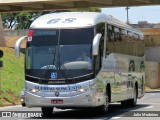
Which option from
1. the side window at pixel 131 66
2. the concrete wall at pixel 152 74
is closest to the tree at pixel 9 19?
the concrete wall at pixel 152 74

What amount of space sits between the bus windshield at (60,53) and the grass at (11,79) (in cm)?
967

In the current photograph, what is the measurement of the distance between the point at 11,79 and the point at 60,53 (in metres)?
17.5

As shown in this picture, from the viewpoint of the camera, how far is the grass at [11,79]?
96.0ft

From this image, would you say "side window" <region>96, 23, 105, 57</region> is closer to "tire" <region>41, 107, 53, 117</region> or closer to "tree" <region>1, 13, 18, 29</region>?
"tire" <region>41, 107, 53, 117</region>

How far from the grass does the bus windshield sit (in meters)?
9.67

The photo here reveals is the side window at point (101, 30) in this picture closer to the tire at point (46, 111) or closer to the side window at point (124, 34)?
the tire at point (46, 111)

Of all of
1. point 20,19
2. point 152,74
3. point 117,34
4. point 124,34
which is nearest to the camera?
point 117,34

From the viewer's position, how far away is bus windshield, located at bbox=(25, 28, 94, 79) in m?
17.5

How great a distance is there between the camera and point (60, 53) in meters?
17.7

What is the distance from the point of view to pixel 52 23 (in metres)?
18.2

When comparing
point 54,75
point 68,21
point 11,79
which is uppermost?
point 68,21

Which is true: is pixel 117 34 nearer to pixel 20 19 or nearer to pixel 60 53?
pixel 60 53

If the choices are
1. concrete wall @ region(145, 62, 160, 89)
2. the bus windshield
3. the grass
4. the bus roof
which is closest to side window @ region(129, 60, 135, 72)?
the bus roof

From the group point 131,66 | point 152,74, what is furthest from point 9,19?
point 131,66
